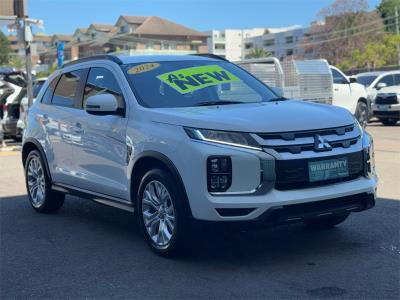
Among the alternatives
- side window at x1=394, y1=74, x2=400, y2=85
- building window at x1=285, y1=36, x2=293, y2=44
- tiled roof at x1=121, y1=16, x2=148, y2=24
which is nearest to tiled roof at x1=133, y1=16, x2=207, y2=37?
tiled roof at x1=121, y1=16, x2=148, y2=24

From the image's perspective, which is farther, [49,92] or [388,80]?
[388,80]

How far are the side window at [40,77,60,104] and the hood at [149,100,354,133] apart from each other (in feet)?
8.01

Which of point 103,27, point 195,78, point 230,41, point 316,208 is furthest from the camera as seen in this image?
point 230,41

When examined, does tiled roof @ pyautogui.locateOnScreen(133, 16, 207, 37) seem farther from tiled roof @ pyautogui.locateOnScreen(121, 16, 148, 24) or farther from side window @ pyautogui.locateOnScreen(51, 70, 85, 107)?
side window @ pyautogui.locateOnScreen(51, 70, 85, 107)

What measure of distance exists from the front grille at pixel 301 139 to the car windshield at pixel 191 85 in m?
1.06

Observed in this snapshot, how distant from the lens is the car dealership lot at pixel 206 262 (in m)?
4.40

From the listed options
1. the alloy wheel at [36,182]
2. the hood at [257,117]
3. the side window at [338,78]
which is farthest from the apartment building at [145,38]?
the hood at [257,117]

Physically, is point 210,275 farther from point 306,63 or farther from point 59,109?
point 306,63

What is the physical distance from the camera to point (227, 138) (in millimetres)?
4641

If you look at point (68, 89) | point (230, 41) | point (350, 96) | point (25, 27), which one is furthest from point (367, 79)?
point (230, 41)

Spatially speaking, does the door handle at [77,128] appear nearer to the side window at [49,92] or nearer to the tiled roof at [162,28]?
the side window at [49,92]

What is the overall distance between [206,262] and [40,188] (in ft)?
10.5

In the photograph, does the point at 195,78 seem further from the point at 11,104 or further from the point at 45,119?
the point at 11,104

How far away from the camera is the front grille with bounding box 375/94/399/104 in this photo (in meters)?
19.0
